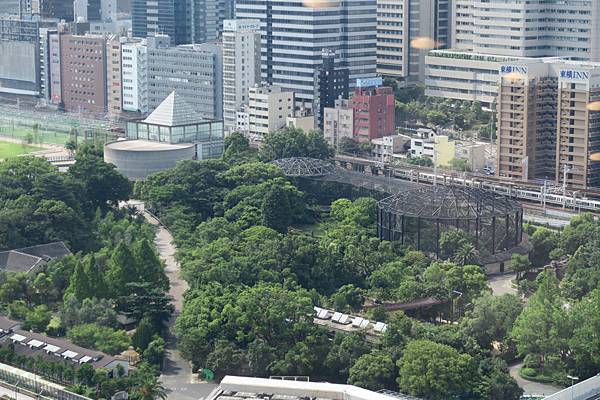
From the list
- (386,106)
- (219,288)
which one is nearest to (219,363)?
(219,288)

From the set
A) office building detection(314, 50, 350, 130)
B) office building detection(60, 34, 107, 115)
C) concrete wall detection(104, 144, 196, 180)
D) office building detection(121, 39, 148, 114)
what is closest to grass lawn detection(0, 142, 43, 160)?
office building detection(121, 39, 148, 114)

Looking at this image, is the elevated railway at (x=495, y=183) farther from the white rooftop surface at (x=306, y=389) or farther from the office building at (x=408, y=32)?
the white rooftop surface at (x=306, y=389)

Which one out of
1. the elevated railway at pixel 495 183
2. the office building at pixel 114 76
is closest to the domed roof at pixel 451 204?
the elevated railway at pixel 495 183

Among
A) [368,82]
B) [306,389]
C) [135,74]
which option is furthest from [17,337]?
[135,74]

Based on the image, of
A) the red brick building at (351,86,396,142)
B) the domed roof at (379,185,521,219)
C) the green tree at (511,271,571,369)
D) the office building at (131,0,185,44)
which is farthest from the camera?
the office building at (131,0,185,44)

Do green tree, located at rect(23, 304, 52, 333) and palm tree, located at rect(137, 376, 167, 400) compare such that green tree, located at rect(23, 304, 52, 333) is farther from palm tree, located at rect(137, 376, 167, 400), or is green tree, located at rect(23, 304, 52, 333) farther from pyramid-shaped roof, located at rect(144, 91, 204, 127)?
pyramid-shaped roof, located at rect(144, 91, 204, 127)

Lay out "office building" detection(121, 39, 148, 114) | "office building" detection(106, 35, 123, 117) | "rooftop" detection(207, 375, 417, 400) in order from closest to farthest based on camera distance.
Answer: "rooftop" detection(207, 375, 417, 400) < "office building" detection(121, 39, 148, 114) < "office building" detection(106, 35, 123, 117)
